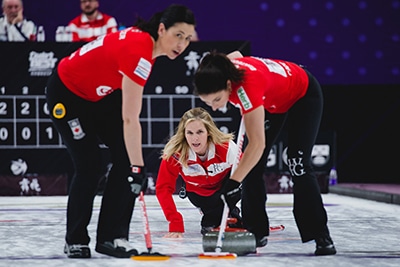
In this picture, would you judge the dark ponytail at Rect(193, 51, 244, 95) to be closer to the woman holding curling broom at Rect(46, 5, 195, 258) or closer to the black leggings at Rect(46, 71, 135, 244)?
the woman holding curling broom at Rect(46, 5, 195, 258)

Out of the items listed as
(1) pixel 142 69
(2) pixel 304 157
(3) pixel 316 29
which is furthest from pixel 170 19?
(3) pixel 316 29

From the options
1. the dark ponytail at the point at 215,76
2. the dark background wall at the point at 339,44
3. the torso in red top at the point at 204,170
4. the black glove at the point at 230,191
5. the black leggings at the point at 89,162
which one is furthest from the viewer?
the dark background wall at the point at 339,44

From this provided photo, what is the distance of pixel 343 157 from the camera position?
7145 mm

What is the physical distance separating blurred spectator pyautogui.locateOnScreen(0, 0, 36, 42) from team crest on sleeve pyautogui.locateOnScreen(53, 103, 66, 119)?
4.24 metres

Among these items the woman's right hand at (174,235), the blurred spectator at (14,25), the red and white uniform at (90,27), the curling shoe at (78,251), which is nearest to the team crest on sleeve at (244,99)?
the curling shoe at (78,251)

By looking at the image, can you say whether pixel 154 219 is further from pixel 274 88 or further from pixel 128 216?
pixel 274 88

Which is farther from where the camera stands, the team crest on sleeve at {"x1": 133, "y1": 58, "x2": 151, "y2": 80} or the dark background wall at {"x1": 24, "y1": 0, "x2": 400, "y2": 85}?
the dark background wall at {"x1": 24, "y1": 0, "x2": 400, "y2": 85}

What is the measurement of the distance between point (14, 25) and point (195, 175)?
4027mm

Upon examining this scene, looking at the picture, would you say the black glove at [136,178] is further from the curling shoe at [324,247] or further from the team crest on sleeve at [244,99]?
the curling shoe at [324,247]

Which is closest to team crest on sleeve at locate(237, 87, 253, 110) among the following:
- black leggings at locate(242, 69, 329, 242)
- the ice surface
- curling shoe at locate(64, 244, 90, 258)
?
black leggings at locate(242, 69, 329, 242)

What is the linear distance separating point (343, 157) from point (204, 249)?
4961 mm

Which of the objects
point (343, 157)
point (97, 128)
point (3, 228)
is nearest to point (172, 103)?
point (343, 157)

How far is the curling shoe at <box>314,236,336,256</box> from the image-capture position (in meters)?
2.36

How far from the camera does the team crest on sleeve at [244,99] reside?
85.0 inches
